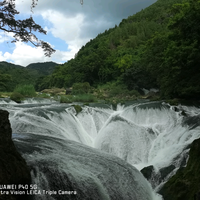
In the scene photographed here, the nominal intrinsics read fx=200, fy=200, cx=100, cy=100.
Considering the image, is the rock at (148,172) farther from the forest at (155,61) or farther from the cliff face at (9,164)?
the forest at (155,61)

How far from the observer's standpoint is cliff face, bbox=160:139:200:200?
14.5ft

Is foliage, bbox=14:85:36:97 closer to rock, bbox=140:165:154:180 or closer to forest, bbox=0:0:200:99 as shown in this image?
forest, bbox=0:0:200:99

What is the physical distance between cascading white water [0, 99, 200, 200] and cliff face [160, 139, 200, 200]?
1.55 feet

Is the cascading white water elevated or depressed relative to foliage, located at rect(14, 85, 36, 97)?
depressed

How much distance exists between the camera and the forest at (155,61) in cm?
1205

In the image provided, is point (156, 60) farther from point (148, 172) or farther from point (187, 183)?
point (187, 183)

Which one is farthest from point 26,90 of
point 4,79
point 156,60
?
point 156,60

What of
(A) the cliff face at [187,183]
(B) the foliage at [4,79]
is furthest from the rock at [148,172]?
(B) the foliage at [4,79]

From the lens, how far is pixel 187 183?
15.3 ft

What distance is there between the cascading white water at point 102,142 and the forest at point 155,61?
8.47ft

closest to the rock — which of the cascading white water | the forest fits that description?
the cascading white water

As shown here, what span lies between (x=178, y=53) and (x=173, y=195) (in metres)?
9.09

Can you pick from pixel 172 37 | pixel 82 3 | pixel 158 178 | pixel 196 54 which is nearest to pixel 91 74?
pixel 172 37

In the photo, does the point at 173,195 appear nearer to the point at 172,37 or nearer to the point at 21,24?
the point at 21,24
